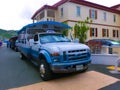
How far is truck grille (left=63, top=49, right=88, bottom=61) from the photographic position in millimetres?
6096

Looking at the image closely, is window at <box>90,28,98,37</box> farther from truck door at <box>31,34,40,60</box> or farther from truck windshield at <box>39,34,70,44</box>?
truck door at <box>31,34,40,60</box>

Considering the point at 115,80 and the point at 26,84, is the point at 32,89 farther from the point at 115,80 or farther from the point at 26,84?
the point at 115,80

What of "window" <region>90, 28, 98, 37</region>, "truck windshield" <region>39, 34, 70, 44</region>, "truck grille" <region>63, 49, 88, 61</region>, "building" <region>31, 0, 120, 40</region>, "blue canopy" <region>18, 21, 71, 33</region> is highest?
"building" <region>31, 0, 120, 40</region>

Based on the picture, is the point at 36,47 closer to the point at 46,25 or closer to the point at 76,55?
the point at 46,25

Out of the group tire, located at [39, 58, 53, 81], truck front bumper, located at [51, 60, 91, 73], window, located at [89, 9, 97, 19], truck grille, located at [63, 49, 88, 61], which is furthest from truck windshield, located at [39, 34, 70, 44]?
window, located at [89, 9, 97, 19]

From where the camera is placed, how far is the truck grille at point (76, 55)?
6096mm

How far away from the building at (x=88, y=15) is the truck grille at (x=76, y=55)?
16.7m

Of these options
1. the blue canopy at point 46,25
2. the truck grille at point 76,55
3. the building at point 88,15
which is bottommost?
the truck grille at point 76,55

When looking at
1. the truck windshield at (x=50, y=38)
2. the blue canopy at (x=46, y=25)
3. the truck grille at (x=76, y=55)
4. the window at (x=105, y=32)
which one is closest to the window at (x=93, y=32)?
the window at (x=105, y=32)

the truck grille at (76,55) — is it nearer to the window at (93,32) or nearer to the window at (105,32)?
the window at (93,32)

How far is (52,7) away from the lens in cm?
2494

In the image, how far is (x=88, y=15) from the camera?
2552 cm

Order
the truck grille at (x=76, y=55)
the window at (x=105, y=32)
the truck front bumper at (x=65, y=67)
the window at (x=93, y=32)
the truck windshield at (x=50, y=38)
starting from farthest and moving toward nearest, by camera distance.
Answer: the window at (x=105, y=32)
the window at (x=93, y=32)
the truck windshield at (x=50, y=38)
the truck grille at (x=76, y=55)
the truck front bumper at (x=65, y=67)

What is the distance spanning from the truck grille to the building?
54.8 ft
